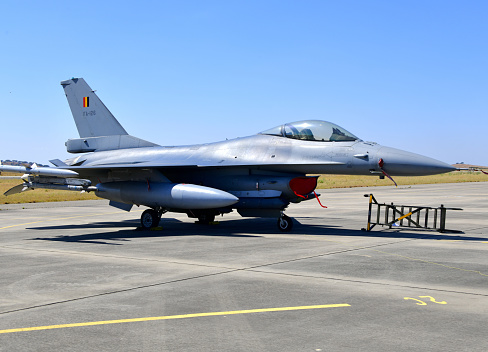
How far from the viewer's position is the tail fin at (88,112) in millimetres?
20578

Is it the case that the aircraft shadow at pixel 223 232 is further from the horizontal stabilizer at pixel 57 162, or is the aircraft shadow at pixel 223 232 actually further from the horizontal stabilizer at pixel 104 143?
the horizontal stabilizer at pixel 104 143

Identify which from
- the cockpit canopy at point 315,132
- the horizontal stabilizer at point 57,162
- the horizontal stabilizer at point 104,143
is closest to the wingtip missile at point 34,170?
the horizontal stabilizer at point 57,162

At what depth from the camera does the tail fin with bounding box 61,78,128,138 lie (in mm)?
20578

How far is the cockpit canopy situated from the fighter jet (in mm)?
29

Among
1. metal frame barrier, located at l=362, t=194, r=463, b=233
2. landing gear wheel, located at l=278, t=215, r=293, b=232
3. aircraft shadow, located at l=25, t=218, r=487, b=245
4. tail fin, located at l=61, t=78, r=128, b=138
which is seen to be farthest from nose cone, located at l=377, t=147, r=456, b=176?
tail fin, located at l=61, t=78, r=128, b=138

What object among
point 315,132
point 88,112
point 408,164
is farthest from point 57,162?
point 408,164

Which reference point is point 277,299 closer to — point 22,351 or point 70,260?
point 22,351

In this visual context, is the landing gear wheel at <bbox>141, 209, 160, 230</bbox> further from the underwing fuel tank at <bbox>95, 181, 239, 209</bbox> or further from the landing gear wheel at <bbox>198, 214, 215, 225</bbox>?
the landing gear wheel at <bbox>198, 214, 215, 225</bbox>

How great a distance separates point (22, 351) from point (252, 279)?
4.26 meters

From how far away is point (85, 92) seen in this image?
20.8 meters

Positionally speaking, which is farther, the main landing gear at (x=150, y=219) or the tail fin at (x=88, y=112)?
the tail fin at (x=88, y=112)

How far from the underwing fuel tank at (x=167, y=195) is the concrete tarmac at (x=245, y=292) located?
106 cm

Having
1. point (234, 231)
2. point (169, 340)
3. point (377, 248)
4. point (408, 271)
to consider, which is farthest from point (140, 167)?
point (169, 340)

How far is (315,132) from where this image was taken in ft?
51.3
